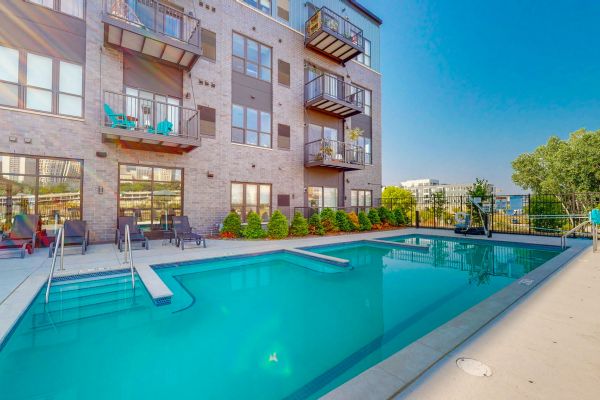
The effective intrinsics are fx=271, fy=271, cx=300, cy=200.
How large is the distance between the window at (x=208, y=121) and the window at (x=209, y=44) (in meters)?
2.22

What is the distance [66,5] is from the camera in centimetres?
862

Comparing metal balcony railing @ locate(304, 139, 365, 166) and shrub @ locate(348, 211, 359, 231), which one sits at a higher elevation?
metal balcony railing @ locate(304, 139, 365, 166)

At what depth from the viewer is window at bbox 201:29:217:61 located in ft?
36.6

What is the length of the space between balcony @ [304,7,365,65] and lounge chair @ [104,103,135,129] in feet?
32.4

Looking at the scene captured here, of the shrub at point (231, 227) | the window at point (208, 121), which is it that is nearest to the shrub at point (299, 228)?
the shrub at point (231, 227)

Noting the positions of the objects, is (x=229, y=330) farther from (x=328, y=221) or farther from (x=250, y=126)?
(x=250, y=126)

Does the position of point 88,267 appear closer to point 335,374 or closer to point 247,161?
point 335,374

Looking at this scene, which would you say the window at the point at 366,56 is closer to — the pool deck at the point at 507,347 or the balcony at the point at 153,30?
the balcony at the point at 153,30

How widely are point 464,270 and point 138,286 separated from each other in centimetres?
730

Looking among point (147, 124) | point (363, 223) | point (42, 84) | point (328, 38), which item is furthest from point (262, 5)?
point (363, 223)

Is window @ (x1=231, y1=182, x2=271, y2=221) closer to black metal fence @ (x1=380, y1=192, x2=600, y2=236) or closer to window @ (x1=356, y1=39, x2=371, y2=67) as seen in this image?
black metal fence @ (x1=380, y1=192, x2=600, y2=236)

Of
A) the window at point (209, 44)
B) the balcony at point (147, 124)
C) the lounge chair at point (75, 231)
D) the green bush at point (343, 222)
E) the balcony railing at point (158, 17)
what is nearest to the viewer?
the lounge chair at point (75, 231)

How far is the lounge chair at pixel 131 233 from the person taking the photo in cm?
786

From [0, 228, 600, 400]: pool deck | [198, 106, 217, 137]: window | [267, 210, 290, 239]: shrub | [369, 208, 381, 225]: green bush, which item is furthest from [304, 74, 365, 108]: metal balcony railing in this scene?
[0, 228, 600, 400]: pool deck
